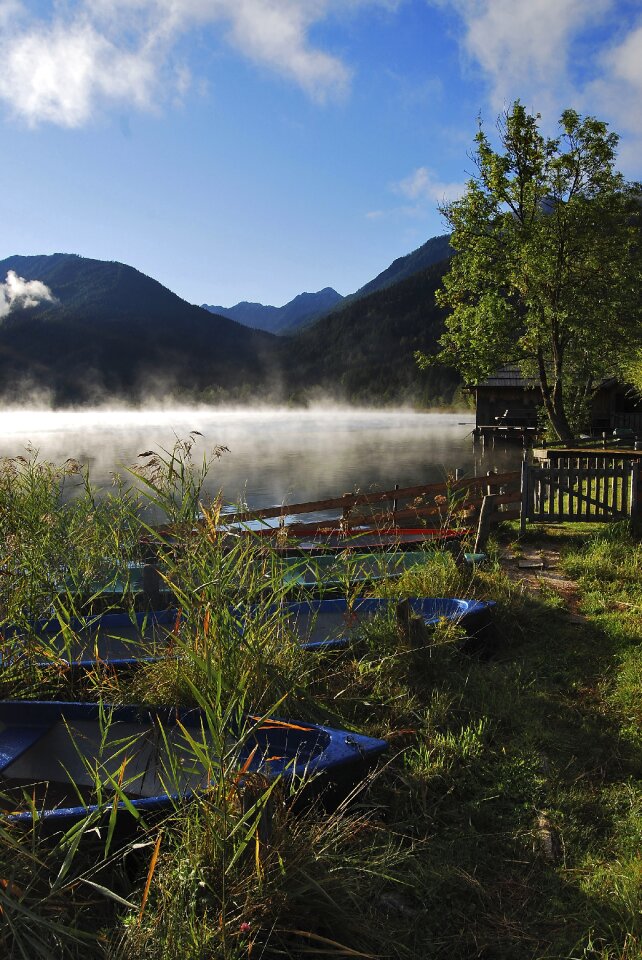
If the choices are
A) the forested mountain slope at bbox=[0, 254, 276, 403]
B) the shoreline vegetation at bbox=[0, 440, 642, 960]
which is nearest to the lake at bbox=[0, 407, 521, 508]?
the shoreline vegetation at bbox=[0, 440, 642, 960]

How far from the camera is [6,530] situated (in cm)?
580

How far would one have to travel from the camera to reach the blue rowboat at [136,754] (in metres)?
3.34

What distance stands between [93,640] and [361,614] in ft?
8.37

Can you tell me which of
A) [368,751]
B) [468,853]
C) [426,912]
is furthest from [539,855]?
[368,751]

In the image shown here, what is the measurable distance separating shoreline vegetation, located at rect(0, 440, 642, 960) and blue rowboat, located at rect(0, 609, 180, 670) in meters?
0.12

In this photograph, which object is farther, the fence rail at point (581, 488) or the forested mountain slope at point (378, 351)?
the forested mountain slope at point (378, 351)

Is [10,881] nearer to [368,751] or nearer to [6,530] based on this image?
[368,751]

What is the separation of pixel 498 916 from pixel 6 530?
4.94 metres

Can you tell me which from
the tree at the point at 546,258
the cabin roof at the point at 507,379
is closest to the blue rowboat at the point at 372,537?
the tree at the point at 546,258

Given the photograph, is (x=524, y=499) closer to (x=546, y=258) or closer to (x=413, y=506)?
(x=413, y=506)

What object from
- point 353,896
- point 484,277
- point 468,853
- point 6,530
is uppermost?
point 484,277

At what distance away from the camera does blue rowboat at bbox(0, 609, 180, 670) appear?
15.0ft

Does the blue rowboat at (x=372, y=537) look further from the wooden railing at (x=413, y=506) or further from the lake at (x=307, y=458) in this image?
the lake at (x=307, y=458)

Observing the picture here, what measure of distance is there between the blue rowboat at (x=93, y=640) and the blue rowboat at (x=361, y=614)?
114 cm
